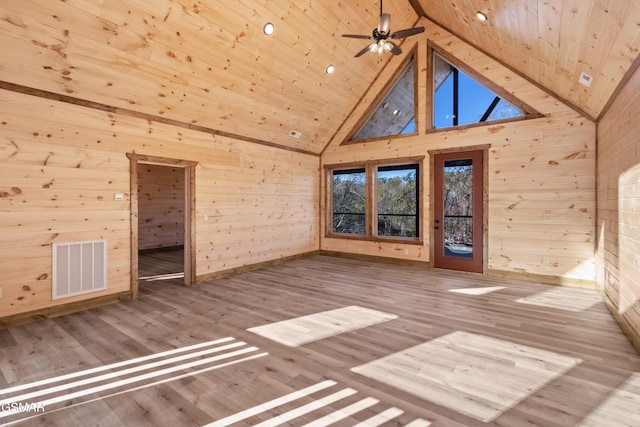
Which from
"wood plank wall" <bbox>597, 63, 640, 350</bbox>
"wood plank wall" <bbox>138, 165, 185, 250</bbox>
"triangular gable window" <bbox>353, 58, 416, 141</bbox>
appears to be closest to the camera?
"wood plank wall" <bbox>597, 63, 640, 350</bbox>

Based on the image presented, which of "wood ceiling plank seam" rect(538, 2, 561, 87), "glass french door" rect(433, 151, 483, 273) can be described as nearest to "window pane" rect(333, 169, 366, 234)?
"glass french door" rect(433, 151, 483, 273)

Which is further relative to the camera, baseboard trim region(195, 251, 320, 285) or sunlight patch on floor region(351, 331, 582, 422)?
baseboard trim region(195, 251, 320, 285)

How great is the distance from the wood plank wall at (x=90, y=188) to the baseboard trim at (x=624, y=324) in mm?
5496

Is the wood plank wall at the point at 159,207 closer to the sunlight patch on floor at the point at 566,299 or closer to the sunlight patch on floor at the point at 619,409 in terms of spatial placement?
the sunlight patch on floor at the point at 566,299

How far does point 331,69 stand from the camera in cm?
573

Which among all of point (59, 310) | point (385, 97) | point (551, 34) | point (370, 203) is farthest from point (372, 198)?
point (59, 310)

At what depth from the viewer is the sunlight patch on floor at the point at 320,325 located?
120 inches

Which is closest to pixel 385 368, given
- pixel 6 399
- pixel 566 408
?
pixel 566 408

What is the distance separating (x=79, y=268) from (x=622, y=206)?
6.54 m

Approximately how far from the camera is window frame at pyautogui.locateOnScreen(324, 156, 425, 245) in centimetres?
642

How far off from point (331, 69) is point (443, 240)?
4.03 m

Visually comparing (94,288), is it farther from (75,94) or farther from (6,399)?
(75,94)

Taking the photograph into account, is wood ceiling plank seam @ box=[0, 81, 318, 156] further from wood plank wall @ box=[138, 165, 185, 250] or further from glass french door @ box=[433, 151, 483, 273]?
wood plank wall @ box=[138, 165, 185, 250]

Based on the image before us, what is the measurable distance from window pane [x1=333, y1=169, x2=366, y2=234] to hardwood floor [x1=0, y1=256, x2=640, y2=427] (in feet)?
10.8
